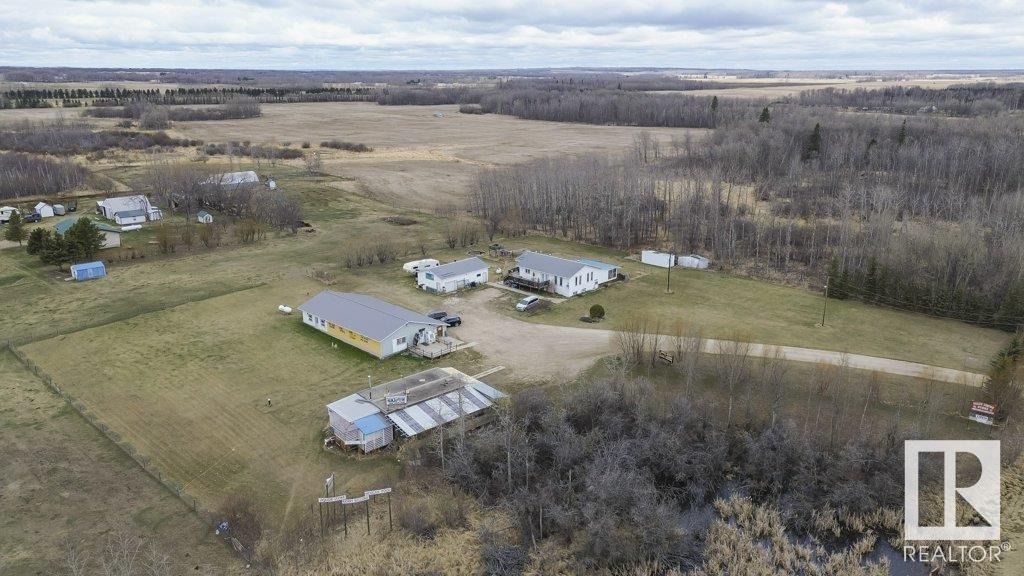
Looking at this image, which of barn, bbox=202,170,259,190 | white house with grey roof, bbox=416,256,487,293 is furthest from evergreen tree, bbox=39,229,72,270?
white house with grey roof, bbox=416,256,487,293

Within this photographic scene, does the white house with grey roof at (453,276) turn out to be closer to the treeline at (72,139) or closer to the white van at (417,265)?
the white van at (417,265)

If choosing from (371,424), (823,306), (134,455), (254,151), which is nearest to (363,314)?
(371,424)

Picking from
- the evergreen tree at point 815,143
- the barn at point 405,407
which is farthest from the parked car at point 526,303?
the evergreen tree at point 815,143

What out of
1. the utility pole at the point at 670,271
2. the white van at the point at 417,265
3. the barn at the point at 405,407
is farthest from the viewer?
the white van at the point at 417,265

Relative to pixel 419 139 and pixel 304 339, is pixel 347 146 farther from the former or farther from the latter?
pixel 304 339

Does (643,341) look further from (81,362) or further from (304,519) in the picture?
(81,362)

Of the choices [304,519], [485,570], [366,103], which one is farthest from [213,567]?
[366,103]

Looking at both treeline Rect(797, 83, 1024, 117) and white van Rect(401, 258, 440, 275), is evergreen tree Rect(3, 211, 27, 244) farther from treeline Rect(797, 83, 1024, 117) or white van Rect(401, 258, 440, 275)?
treeline Rect(797, 83, 1024, 117)
